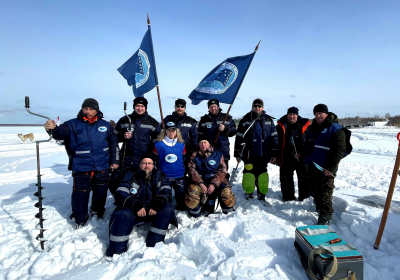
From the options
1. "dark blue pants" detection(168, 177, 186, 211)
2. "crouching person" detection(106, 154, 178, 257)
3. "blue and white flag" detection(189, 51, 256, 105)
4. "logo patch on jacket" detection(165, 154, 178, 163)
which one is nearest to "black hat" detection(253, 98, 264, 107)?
"blue and white flag" detection(189, 51, 256, 105)

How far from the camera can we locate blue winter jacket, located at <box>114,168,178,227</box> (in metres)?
3.32

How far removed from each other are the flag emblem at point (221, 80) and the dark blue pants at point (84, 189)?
2.61 metres

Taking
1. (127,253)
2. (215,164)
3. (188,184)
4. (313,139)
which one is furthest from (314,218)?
(127,253)

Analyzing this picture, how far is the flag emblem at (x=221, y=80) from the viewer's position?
4.71m

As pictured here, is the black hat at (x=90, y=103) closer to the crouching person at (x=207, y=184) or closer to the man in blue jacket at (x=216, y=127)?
the crouching person at (x=207, y=184)

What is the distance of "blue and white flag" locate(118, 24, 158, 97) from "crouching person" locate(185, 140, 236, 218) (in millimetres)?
1706

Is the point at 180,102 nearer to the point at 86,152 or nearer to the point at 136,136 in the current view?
the point at 136,136

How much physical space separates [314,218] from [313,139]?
1.38 m

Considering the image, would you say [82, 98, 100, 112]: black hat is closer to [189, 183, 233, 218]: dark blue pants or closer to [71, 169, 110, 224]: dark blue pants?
[71, 169, 110, 224]: dark blue pants

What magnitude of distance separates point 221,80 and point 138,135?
82.3 inches

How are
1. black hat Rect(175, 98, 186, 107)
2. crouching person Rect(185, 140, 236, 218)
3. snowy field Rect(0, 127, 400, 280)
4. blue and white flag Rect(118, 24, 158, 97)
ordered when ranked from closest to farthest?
snowy field Rect(0, 127, 400, 280), crouching person Rect(185, 140, 236, 218), black hat Rect(175, 98, 186, 107), blue and white flag Rect(118, 24, 158, 97)

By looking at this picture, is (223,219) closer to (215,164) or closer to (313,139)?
(215,164)

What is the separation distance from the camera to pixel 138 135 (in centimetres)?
424

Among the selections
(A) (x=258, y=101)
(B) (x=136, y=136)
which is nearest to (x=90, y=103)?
(B) (x=136, y=136)
